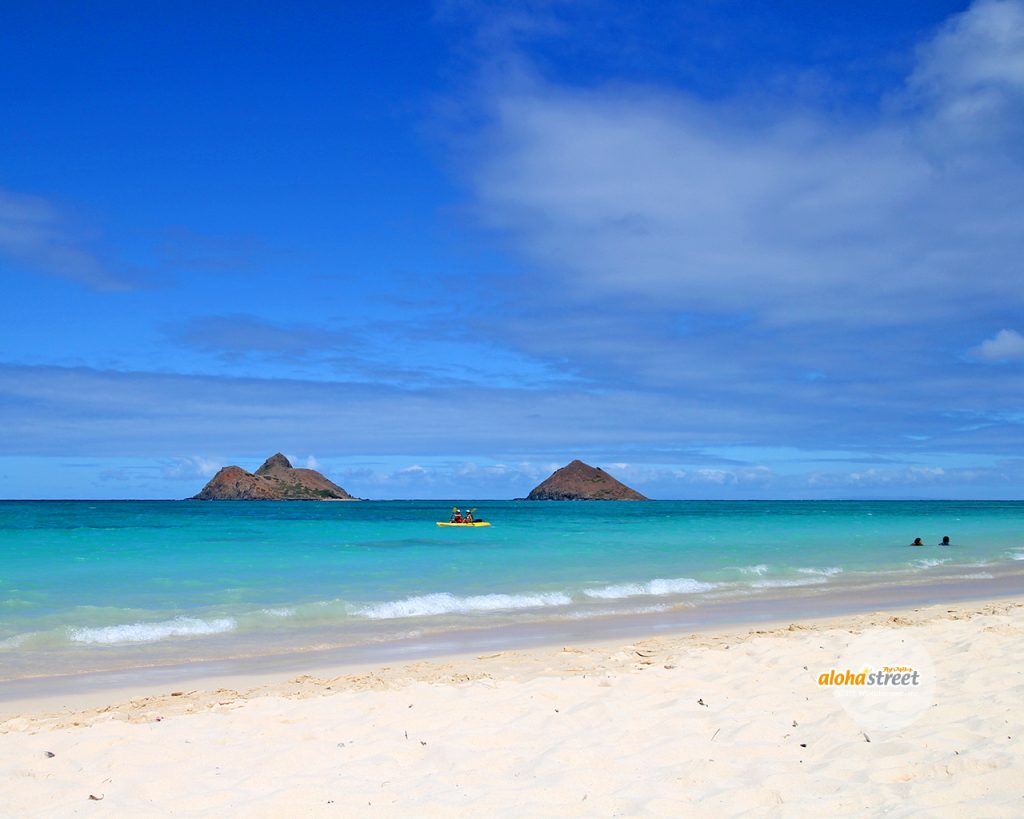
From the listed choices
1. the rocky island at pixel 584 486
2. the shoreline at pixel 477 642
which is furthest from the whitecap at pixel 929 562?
the rocky island at pixel 584 486

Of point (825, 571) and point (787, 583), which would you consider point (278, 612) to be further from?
point (825, 571)

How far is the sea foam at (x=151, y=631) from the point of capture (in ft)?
38.8

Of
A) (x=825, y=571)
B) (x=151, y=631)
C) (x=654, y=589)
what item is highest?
(x=825, y=571)

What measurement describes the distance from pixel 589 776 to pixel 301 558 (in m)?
21.5

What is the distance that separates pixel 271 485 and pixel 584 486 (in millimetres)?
70472

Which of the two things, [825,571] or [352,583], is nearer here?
[352,583]

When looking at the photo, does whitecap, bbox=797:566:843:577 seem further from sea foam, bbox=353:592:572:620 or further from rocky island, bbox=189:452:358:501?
rocky island, bbox=189:452:358:501

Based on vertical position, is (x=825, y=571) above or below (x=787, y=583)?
above

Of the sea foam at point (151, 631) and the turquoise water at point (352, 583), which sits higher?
the turquoise water at point (352, 583)

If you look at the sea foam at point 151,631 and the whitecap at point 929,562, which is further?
the whitecap at point 929,562

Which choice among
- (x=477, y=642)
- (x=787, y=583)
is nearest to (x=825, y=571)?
(x=787, y=583)

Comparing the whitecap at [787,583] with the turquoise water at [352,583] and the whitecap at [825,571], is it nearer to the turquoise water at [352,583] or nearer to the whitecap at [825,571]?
the turquoise water at [352,583]

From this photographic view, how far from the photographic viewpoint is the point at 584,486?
18062 cm

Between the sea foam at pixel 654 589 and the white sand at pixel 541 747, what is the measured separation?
7979 millimetres
